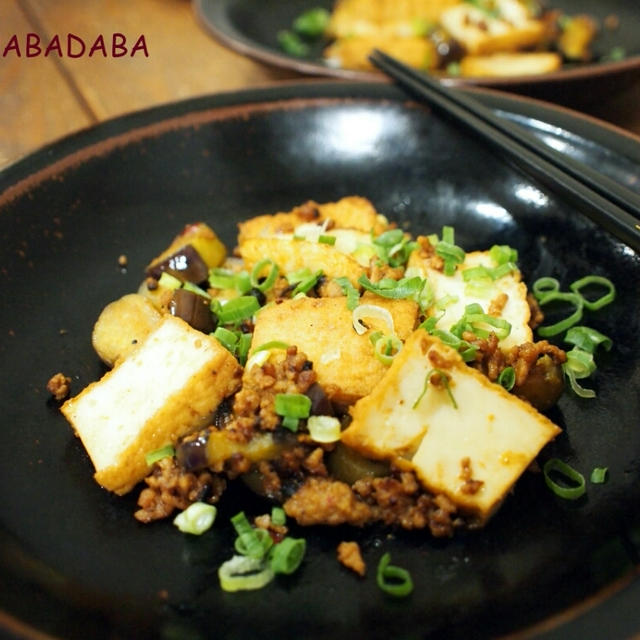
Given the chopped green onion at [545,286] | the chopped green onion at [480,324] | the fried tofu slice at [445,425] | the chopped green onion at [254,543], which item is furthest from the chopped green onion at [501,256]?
the chopped green onion at [254,543]

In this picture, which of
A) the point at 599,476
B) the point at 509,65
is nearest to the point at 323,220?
the point at 599,476

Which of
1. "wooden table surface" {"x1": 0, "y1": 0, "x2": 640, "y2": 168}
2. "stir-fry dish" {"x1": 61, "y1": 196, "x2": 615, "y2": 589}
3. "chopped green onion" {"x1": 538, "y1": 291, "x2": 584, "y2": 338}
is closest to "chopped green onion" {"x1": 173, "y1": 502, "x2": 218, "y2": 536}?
"stir-fry dish" {"x1": 61, "y1": 196, "x2": 615, "y2": 589}

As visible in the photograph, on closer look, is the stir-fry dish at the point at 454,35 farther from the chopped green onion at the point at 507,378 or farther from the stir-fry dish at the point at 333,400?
the chopped green onion at the point at 507,378

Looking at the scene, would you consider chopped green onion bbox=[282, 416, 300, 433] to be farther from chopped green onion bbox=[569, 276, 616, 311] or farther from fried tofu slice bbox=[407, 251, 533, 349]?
chopped green onion bbox=[569, 276, 616, 311]

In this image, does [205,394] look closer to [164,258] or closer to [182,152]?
[164,258]

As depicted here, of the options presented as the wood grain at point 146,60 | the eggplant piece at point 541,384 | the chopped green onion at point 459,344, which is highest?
the wood grain at point 146,60
